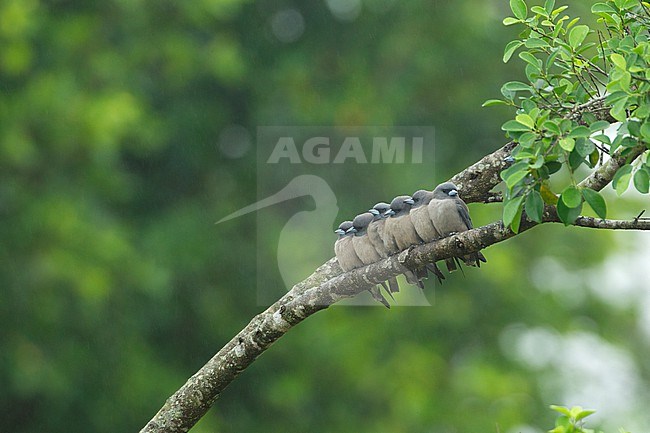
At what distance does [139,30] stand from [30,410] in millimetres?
3813

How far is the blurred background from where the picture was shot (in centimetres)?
875

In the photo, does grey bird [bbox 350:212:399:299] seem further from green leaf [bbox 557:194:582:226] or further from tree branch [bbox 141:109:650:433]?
green leaf [bbox 557:194:582:226]

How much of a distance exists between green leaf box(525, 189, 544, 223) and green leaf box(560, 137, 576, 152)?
0.17 m

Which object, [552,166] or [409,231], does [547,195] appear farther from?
[409,231]

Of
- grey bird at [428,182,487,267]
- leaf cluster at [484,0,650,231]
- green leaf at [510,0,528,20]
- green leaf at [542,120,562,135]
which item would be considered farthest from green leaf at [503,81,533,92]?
grey bird at [428,182,487,267]

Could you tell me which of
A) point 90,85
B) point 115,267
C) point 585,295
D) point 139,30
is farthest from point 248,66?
point 585,295

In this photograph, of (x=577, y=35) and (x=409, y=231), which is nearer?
(x=577, y=35)

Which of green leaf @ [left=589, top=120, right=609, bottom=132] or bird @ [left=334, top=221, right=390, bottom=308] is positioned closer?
green leaf @ [left=589, top=120, right=609, bottom=132]

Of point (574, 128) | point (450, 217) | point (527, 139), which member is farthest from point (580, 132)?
point (450, 217)

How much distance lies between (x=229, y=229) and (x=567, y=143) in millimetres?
7908

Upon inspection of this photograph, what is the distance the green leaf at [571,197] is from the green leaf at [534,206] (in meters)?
0.07

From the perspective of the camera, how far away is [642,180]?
8.15 ft

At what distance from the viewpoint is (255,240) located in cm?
1020

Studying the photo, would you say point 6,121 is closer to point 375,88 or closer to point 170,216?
point 170,216
